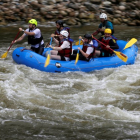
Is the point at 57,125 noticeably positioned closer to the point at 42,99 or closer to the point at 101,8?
the point at 42,99

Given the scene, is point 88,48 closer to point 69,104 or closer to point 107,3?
point 69,104

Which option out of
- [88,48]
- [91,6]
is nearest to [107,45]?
[88,48]

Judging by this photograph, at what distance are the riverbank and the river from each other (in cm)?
550

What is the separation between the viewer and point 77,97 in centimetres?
620

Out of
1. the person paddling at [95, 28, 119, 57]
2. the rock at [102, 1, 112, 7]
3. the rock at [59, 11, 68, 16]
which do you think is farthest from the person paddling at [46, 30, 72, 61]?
the rock at [102, 1, 112, 7]

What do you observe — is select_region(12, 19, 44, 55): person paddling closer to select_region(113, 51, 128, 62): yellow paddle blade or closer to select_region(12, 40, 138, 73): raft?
select_region(12, 40, 138, 73): raft

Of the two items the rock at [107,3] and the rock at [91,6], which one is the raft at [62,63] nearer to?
the rock at [91,6]

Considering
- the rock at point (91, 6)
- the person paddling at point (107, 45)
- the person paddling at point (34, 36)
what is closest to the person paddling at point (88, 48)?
the person paddling at point (107, 45)

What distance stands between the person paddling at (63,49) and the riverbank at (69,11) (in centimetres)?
562

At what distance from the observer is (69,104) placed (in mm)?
5840

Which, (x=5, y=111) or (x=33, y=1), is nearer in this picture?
(x=5, y=111)

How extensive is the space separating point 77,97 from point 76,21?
24.6 feet

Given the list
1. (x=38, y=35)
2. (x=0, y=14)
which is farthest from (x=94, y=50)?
(x=0, y=14)

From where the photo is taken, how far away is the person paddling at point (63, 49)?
7293mm
